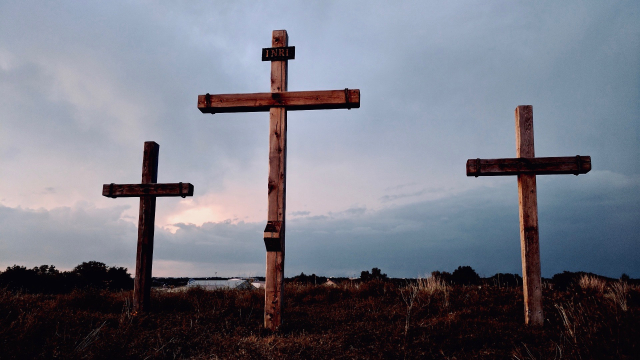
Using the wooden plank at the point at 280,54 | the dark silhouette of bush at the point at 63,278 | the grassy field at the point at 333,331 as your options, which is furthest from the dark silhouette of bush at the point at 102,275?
the wooden plank at the point at 280,54

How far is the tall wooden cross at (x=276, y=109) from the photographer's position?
700 cm

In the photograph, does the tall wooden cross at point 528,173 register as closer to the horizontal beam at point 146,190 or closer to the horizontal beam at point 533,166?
the horizontal beam at point 533,166

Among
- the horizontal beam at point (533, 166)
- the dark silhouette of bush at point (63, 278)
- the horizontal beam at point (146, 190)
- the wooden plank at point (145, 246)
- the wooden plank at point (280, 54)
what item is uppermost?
the wooden plank at point (280, 54)

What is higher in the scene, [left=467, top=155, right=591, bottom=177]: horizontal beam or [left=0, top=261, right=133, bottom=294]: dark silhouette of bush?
[left=467, top=155, right=591, bottom=177]: horizontal beam

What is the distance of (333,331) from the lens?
6.79 meters

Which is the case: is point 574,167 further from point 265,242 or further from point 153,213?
point 153,213

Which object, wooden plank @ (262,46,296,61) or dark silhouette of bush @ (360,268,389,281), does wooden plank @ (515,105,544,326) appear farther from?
dark silhouette of bush @ (360,268,389,281)

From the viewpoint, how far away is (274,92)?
A: 7695 mm

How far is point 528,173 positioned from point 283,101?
184 inches

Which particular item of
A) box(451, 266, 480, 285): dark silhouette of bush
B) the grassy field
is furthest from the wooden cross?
box(451, 266, 480, 285): dark silhouette of bush

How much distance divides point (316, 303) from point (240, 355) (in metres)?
5.73

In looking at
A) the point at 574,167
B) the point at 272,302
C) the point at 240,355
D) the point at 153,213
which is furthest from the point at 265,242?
the point at 574,167

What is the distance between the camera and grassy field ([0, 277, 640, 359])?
4930 millimetres

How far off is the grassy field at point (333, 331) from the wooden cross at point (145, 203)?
530 mm
